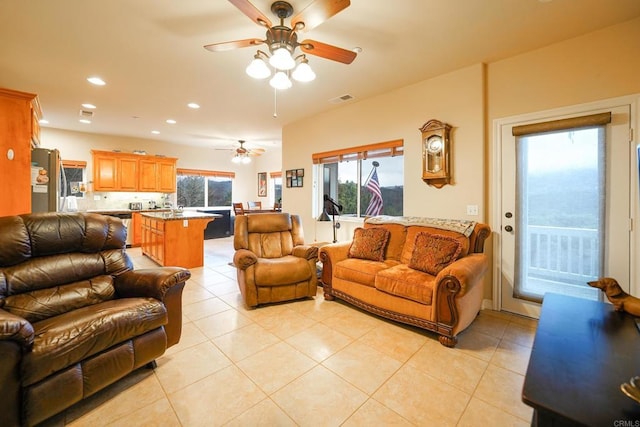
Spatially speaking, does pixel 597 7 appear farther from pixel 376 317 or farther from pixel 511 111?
pixel 376 317

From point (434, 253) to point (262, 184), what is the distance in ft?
24.2

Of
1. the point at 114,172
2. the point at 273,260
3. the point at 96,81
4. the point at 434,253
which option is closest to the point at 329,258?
the point at 273,260

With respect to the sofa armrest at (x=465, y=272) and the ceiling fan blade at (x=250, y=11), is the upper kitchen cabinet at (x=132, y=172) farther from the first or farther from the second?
the sofa armrest at (x=465, y=272)

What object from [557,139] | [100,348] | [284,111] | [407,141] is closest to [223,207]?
[284,111]

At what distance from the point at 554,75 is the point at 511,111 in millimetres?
438

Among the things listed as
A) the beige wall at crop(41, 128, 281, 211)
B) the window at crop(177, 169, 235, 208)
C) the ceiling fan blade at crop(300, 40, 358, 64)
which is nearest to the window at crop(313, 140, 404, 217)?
the ceiling fan blade at crop(300, 40, 358, 64)

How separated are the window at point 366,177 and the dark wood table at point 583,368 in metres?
2.62

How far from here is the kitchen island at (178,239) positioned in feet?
14.9

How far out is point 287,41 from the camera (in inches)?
80.2

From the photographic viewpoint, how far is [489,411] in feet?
5.22

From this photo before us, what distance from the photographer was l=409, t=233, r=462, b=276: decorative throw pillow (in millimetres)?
2592

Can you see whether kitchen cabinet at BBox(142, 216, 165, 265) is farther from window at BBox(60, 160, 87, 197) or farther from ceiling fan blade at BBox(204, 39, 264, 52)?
ceiling fan blade at BBox(204, 39, 264, 52)

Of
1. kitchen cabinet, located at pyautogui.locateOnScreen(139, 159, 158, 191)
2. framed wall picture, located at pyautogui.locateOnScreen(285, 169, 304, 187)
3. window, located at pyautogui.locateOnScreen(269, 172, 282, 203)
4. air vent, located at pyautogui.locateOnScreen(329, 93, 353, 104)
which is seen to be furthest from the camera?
window, located at pyautogui.locateOnScreen(269, 172, 282, 203)

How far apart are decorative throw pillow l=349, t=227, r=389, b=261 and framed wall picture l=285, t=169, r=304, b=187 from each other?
2.32 meters
